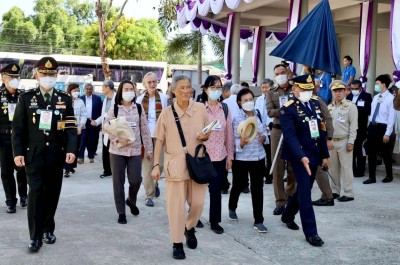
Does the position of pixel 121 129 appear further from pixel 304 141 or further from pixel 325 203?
pixel 325 203

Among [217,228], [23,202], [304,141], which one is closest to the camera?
[304,141]

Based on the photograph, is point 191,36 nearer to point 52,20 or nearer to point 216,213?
point 216,213

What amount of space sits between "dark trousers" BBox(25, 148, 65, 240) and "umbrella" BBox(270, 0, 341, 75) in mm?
3503

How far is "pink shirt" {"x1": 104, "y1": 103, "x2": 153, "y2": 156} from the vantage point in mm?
6820

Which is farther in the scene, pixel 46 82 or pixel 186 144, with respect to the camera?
pixel 46 82

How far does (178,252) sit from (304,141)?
5.94 ft

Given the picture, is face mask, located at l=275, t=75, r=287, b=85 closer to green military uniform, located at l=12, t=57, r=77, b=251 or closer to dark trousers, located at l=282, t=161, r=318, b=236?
dark trousers, located at l=282, t=161, r=318, b=236

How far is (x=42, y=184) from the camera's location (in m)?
5.44

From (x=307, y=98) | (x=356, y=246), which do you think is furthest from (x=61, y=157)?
(x=356, y=246)

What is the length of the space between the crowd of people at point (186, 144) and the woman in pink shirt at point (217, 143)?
0.5 inches

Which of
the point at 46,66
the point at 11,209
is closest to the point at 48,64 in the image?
the point at 46,66

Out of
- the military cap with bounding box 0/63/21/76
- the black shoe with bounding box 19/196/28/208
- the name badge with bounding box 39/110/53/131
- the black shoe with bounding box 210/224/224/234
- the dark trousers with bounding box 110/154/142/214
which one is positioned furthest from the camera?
the black shoe with bounding box 19/196/28/208

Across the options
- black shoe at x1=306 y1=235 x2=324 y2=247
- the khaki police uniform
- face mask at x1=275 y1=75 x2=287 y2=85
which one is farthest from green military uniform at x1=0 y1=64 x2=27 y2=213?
the khaki police uniform

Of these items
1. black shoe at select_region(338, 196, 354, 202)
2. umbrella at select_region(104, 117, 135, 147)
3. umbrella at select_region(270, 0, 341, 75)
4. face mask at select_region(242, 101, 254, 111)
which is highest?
umbrella at select_region(270, 0, 341, 75)
